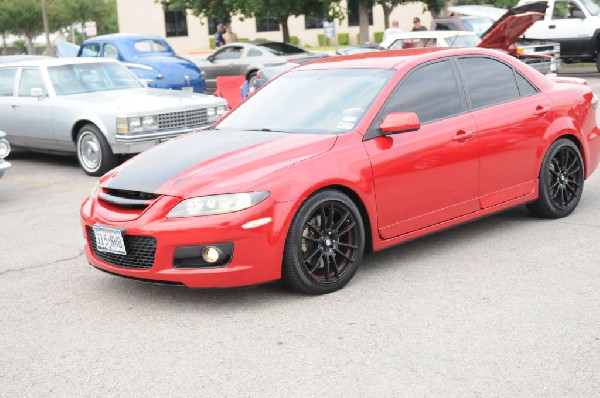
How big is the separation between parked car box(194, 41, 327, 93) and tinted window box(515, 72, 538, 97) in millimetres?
15837

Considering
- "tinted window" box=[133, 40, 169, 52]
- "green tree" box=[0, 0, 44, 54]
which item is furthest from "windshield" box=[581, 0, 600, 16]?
"green tree" box=[0, 0, 44, 54]

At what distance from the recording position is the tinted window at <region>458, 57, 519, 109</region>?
675 cm

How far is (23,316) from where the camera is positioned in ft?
17.9

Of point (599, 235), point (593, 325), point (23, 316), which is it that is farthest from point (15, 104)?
point (593, 325)

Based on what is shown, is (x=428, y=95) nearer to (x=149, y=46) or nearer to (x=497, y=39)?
(x=497, y=39)

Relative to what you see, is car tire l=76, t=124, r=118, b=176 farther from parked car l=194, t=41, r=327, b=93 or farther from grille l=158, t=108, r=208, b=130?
parked car l=194, t=41, r=327, b=93

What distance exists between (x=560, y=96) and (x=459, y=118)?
4.35 ft

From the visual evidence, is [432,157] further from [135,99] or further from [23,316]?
[135,99]

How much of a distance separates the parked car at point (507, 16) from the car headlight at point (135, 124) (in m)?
8.47

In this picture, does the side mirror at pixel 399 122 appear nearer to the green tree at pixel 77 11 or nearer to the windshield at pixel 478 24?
the windshield at pixel 478 24

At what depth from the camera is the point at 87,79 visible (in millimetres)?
12852

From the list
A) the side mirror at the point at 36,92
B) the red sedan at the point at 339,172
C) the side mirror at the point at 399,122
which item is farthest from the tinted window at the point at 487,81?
the side mirror at the point at 36,92

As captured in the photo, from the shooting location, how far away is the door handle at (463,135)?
6.38 m

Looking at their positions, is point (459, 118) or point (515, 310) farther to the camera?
point (459, 118)
